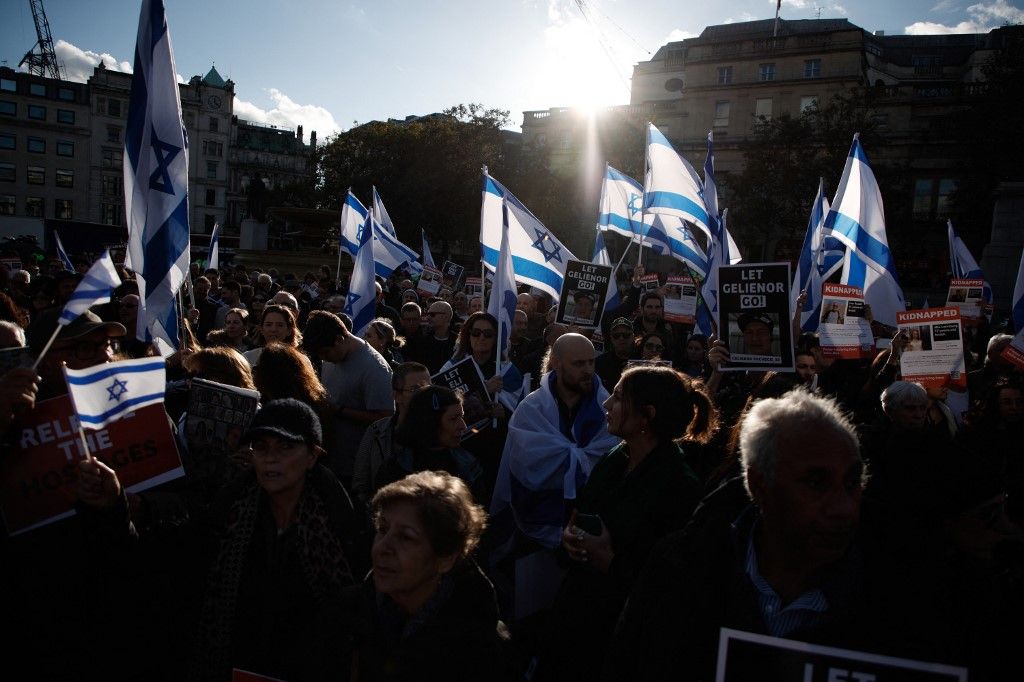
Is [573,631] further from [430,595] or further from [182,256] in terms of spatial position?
[182,256]

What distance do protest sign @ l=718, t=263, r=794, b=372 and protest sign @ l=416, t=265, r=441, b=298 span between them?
8352 millimetres

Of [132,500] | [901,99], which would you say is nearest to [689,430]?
[132,500]

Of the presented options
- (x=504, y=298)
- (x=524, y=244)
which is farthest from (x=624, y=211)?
(x=504, y=298)

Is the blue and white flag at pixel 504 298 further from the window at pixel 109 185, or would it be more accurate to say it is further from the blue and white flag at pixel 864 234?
the window at pixel 109 185

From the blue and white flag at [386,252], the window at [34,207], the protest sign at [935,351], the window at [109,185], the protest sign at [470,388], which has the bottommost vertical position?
the protest sign at [470,388]

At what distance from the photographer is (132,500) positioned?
251cm

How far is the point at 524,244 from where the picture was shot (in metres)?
7.96

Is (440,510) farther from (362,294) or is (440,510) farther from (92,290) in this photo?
(362,294)

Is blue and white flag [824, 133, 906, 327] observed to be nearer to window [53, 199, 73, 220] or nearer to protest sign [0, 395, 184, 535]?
protest sign [0, 395, 184, 535]

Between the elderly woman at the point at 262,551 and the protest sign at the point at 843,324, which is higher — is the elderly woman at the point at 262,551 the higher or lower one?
the lower one

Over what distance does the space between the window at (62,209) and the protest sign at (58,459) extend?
291 ft

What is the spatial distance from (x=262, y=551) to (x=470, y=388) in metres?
2.41

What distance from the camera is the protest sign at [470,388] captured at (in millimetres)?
4684

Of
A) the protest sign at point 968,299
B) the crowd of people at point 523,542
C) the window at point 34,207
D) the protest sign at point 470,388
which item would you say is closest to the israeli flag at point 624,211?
the protest sign at point 968,299
